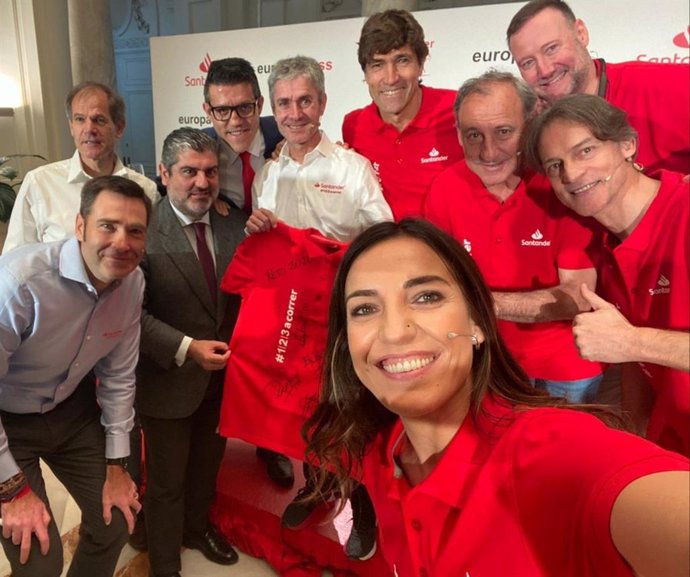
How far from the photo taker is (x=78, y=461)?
1657mm

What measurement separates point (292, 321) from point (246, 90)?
0.89m

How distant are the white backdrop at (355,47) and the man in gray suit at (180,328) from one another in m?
0.78

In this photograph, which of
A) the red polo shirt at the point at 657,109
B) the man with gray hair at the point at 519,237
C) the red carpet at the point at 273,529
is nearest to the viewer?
the red polo shirt at the point at 657,109

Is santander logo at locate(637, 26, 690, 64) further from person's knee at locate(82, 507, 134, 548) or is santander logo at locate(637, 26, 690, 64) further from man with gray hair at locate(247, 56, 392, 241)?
person's knee at locate(82, 507, 134, 548)

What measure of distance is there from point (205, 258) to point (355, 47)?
128cm

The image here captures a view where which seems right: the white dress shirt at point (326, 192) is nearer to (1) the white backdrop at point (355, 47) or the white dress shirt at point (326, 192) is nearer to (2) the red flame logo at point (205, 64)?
(1) the white backdrop at point (355, 47)

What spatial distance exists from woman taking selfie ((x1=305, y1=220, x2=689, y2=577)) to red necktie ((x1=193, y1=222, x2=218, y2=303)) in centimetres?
89

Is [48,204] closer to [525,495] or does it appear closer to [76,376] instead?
[76,376]

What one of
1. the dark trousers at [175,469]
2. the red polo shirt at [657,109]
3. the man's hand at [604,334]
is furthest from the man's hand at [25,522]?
the red polo shirt at [657,109]

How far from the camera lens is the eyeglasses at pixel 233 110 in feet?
6.11

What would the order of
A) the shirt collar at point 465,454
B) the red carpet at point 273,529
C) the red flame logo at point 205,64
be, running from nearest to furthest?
1. the shirt collar at point 465,454
2. the red carpet at point 273,529
3. the red flame logo at point 205,64

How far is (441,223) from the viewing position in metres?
1.54

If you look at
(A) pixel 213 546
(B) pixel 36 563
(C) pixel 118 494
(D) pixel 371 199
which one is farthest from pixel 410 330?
(A) pixel 213 546

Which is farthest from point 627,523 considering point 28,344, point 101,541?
point 101,541
